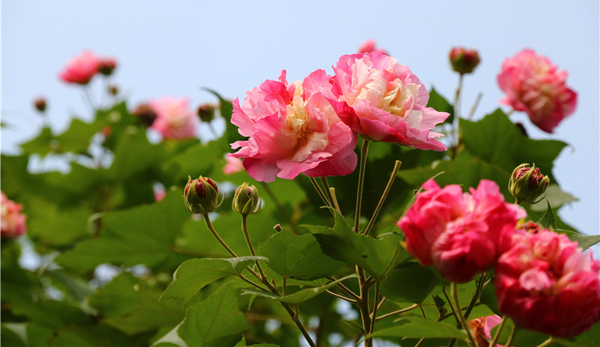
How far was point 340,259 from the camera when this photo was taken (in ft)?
1.94

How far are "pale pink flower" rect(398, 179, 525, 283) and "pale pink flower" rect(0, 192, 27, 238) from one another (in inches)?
63.2

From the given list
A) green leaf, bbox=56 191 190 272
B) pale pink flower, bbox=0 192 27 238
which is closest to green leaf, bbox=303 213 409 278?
green leaf, bbox=56 191 190 272

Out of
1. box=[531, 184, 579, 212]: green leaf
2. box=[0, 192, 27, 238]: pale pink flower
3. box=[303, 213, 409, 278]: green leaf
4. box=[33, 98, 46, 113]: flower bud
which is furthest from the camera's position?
box=[33, 98, 46, 113]: flower bud

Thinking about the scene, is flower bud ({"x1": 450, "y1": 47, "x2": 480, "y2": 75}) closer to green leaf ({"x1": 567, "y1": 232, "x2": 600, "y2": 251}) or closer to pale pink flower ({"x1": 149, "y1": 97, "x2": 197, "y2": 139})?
green leaf ({"x1": 567, "y1": 232, "x2": 600, "y2": 251})

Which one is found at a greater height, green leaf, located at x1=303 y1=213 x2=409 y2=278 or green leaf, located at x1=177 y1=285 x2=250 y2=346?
green leaf, located at x1=303 y1=213 x2=409 y2=278

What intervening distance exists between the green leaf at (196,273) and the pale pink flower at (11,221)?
4.41ft

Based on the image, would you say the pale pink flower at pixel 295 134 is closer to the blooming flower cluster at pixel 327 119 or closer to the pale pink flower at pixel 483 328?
the blooming flower cluster at pixel 327 119

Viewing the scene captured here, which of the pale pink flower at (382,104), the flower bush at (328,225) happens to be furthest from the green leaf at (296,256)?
the pale pink flower at (382,104)

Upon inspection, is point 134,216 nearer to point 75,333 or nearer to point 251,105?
point 75,333

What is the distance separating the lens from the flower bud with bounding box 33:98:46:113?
2.22 metres

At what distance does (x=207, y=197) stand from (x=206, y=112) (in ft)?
2.14

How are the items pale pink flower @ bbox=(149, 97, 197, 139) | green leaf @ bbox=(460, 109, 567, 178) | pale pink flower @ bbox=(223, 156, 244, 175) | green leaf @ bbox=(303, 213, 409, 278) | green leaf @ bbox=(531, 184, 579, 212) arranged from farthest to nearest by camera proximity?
pale pink flower @ bbox=(149, 97, 197, 139) < pale pink flower @ bbox=(223, 156, 244, 175) < green leaf @ bbox=(460, 109, 567, 178) < green leaf @ bbox=(531, 184, 579, 212) < green leaf @ bbox=(303, 213, 409, 278)

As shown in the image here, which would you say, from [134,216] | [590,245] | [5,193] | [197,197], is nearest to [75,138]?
[5,193]

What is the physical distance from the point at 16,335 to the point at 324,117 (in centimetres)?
97
